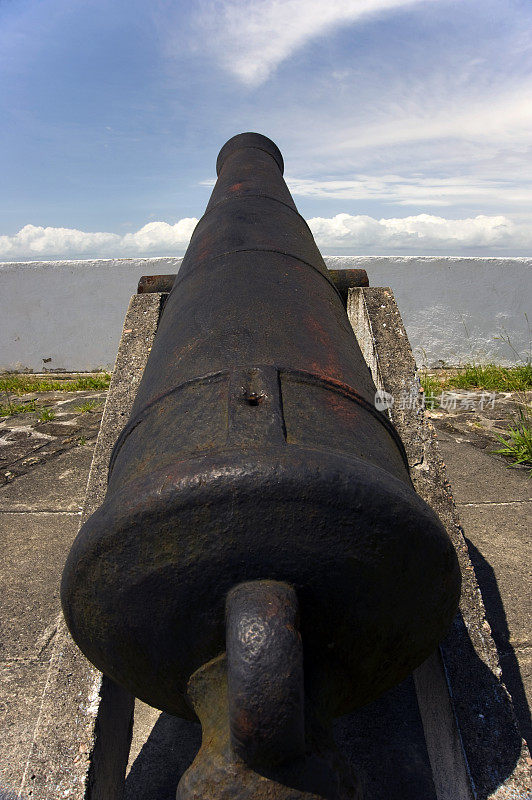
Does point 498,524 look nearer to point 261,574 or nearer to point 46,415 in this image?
point 261,574

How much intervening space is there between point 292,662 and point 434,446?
1.63 m

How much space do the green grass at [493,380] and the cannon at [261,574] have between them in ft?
18.9

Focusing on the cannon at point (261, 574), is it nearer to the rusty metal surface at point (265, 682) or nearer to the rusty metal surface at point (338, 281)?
the rusty metal surface at point (265, 682)

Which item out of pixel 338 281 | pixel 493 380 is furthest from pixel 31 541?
pixel 493 380

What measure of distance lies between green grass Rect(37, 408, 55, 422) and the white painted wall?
1.93m

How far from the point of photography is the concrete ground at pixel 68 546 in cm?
217

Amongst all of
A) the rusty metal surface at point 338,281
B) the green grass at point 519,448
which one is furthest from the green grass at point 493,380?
the rusty metal surface at point 338,281

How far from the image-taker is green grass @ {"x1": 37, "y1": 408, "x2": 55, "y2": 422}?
581 centimetres

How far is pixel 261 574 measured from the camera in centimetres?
96

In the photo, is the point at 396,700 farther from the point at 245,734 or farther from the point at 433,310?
the point at 433,310

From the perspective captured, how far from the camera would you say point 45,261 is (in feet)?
26.4

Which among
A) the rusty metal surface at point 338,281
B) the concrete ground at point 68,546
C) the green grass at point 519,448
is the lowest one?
the concrete ground at point 68,546

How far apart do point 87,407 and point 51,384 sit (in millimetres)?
1419

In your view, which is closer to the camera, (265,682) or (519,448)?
(265,682)
